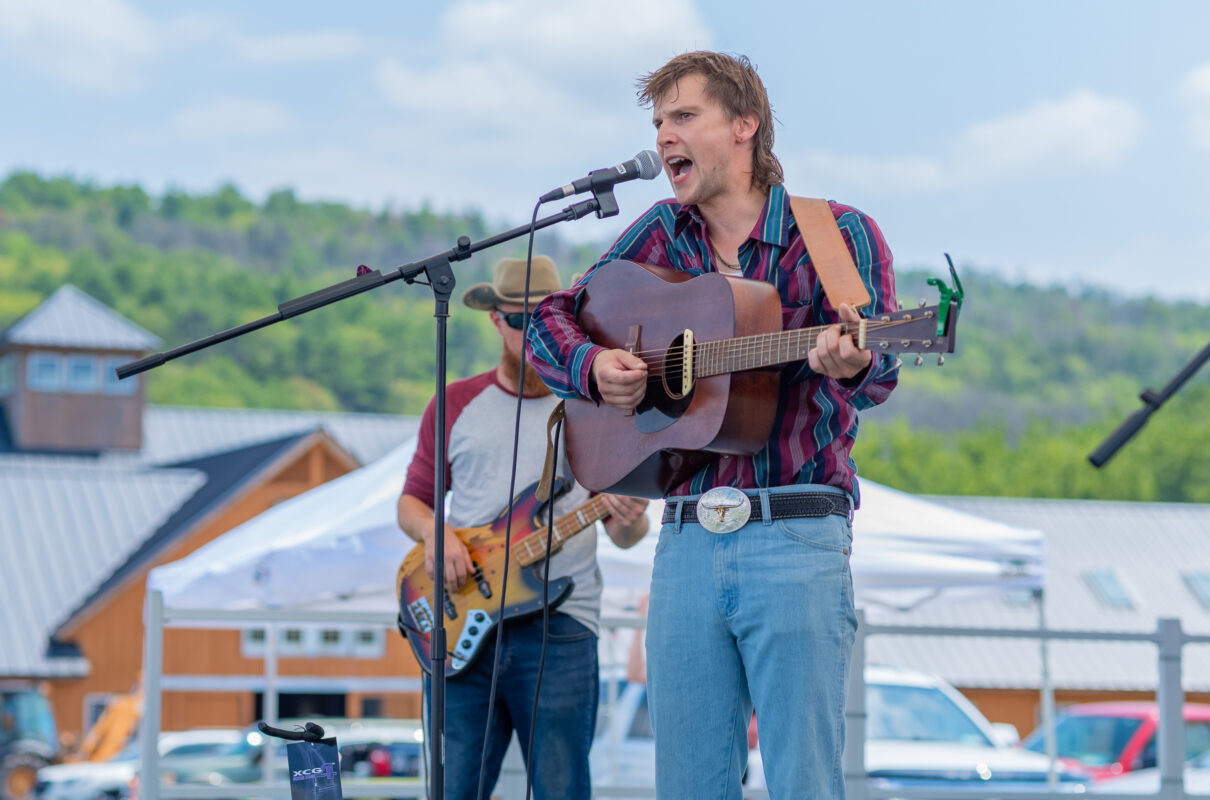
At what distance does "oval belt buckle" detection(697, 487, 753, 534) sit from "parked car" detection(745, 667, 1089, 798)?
5.66 m

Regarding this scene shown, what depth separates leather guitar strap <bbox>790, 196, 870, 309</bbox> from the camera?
258cm

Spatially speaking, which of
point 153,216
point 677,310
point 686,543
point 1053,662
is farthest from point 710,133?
point 153,216

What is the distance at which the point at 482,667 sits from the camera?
12.5ft

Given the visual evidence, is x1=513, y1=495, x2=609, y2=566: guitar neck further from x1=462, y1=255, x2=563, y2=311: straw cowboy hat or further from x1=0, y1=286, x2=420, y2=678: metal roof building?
x1=0, y1=286, x2=420, y2=678: metal roof building

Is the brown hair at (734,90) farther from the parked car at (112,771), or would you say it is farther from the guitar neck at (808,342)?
the parked car at (112,771)

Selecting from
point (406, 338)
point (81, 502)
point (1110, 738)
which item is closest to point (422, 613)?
point (1110, 738)

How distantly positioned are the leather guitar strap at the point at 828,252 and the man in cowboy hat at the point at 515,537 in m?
1.20

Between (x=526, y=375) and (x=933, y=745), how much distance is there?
5810mm

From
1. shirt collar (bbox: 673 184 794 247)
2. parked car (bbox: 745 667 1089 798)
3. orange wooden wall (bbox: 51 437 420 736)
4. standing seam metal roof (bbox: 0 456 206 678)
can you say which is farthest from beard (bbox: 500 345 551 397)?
standing seam metal roof (bbox: 0 456 206 678)

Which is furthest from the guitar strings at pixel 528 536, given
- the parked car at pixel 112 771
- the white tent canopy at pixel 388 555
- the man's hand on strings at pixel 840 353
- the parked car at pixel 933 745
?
the parked car at pixel 112 771

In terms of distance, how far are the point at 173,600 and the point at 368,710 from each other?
28.1 meters

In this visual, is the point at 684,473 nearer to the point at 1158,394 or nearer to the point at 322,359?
the point at 1158,394

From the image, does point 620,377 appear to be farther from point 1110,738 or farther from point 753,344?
point 1110,738

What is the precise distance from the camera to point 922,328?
238 cm
